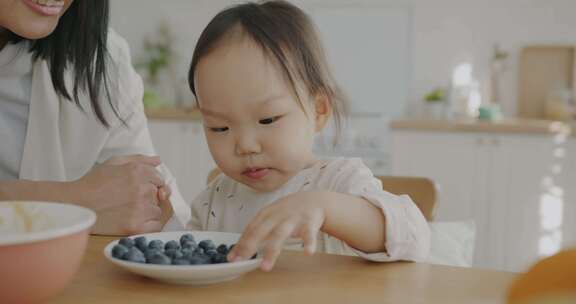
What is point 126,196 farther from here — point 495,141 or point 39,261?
point 495,141

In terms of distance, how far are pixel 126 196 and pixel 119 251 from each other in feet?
1.26

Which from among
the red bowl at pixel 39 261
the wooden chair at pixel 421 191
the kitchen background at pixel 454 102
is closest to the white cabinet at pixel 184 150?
the kitchen background at pixel 454 102

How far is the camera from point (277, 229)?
2.53ft

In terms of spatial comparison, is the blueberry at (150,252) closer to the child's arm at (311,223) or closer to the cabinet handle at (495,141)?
the child's arm at (311,223)

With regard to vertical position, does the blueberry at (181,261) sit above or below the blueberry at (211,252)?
above

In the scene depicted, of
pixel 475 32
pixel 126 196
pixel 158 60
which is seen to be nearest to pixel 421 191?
pixel 126 196

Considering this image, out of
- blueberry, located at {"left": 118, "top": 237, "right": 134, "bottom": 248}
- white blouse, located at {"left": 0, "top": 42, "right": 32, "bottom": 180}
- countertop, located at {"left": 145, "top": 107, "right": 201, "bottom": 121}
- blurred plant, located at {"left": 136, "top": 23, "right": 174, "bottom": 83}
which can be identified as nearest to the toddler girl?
blueberry, located at {"left": 118, "top": 237, "right": 134, "bottom": 248}

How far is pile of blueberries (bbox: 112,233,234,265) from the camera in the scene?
2.58 ft

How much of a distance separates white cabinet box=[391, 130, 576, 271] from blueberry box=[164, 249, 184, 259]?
3224 mm

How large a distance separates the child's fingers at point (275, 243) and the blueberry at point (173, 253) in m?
0.10

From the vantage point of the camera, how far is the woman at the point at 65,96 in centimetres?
139

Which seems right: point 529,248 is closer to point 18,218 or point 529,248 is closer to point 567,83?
point 567,83

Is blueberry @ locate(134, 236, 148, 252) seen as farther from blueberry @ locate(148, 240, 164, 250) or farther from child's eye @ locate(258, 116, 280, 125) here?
child's eye @ locate(258, 116, 280, 125)

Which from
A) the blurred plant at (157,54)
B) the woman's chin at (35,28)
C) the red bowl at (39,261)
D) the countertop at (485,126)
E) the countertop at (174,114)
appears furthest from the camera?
the blurred plant at (157,54)
